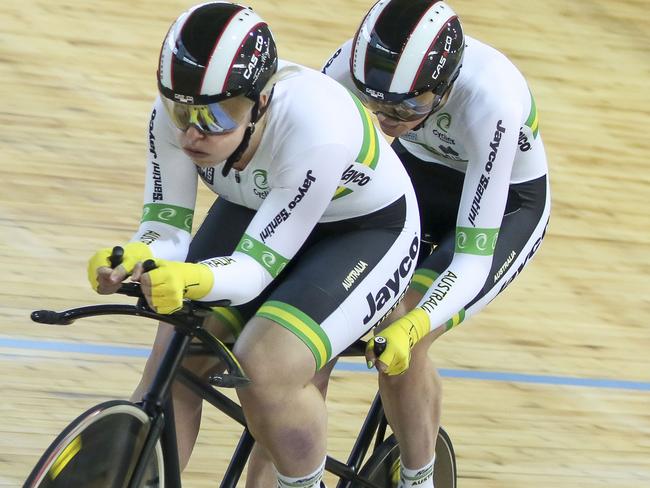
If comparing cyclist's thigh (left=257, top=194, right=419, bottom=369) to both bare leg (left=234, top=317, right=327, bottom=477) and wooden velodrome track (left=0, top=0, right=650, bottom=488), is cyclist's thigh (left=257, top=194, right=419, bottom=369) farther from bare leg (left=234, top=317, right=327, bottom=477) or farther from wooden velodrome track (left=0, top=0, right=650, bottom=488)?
wooden velodrome track (left=0, top=0, right=650, bottom=488)

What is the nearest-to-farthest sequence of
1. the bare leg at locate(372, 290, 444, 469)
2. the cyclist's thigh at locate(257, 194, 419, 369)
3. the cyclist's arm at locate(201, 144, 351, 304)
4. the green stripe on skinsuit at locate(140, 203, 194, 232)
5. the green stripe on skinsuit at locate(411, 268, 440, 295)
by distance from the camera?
the cyclist's arm at locate(201, 144, 351, 304)
the cyclist's thigh at locate(257, 194, 419, 369)
the green stripe on skinsuit at locate(140, 203, 194, 232)
the bare leg at locate(372, 290, 444, 469)
the green stripe on skinsuit at locate(411, 268, 440, 295)

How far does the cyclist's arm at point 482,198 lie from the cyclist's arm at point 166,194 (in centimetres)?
65

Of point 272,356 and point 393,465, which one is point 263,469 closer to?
point 393,465

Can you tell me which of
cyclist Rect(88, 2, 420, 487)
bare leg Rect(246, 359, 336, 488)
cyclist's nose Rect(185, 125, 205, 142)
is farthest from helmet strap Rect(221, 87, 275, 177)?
bare leg Rect(246, 359, 336, 488)

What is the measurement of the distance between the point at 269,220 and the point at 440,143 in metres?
0.85

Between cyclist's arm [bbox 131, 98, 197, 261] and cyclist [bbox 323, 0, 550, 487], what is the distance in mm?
516

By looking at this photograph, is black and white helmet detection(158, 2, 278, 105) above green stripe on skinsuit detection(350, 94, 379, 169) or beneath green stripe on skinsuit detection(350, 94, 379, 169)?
above

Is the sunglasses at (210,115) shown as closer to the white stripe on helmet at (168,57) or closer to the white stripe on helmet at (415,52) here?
the white stripe on helmet at (168,57)

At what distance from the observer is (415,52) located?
2.92m

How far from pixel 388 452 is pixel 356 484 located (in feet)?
0.43

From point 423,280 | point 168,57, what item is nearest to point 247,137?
point 168,57

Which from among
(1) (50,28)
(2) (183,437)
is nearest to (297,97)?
(2) (183,437)

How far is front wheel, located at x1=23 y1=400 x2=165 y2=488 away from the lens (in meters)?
2.34

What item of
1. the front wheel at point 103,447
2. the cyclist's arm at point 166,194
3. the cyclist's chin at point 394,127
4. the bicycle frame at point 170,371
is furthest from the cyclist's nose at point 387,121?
the front wheel at point 103,447
